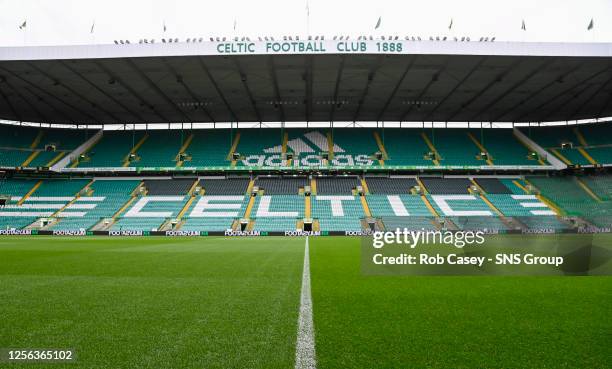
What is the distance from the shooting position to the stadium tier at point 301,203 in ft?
112

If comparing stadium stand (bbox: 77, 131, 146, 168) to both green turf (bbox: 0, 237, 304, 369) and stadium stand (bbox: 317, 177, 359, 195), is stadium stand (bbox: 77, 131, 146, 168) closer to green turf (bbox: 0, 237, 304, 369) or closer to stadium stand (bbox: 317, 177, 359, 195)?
stadium stand (bbox: 317, 177, 359, 195)

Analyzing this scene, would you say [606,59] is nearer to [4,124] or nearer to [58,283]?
[58,283]

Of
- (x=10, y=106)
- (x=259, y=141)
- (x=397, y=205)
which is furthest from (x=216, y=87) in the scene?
(x=10, y=106)

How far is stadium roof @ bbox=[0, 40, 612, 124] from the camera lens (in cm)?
2817

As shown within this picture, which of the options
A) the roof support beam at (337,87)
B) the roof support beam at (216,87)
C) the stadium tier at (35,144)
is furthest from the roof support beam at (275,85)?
the stadium tier at (35,144)

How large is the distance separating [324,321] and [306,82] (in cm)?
3191

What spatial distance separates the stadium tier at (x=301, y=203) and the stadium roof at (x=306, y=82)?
684 cm

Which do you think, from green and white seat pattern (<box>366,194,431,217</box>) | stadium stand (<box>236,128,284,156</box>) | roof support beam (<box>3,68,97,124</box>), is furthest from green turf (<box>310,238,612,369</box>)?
stadium stand (<box>236,128,284,156</box>)

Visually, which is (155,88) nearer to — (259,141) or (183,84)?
(183,84)

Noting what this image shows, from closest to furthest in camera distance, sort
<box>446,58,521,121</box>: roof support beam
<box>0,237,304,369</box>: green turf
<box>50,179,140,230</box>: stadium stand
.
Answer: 1. <box>0,237,304,369</box>: green turf
2. <box>446,58,521,121</box>: roof support beam
3. <box>50,179,140,230</box>: stadium stand

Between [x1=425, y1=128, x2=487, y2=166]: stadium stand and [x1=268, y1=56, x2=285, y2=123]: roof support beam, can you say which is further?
[x1=425, y1=128, x2=487, y2=166]: stadium stand

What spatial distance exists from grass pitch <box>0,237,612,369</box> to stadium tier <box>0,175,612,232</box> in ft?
83.0

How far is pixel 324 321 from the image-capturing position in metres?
4.05

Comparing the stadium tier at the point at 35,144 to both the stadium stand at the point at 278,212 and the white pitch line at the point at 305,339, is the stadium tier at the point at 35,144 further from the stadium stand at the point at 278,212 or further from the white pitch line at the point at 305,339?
the white pitch line at the point at 305,339
